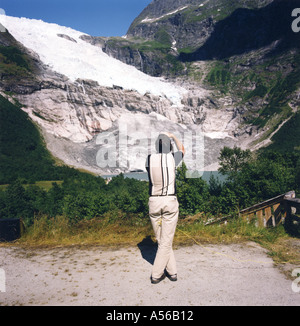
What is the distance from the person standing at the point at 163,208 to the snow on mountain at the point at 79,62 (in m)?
97.8

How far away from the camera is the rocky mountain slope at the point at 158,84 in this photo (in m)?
76.5

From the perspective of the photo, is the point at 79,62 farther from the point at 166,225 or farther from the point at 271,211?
the point at 166,225

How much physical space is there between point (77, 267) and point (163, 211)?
1.74 m

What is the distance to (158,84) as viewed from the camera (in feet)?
386

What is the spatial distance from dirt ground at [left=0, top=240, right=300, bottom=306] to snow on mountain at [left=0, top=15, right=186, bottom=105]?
97276 mm

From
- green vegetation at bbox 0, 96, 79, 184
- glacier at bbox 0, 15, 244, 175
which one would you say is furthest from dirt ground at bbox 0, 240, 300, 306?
glacier at bbox 0, 15, 244, 175

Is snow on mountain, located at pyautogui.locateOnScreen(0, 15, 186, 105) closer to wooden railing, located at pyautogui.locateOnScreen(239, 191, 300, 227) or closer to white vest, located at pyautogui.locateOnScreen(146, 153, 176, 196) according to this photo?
wooden railing, located at pyautogui.locateOnScreen(239, 191, 300, 227)

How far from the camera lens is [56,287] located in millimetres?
3467

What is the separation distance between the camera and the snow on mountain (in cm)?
10212

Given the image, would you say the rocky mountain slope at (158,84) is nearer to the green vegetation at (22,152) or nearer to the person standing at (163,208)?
the green vegetation at (22,152)

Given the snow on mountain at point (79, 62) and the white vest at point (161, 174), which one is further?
the snow on mountain at point (79, 62)

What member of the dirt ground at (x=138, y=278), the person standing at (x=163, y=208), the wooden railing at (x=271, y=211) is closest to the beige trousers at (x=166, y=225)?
the person standing at (x=163, y=208)
